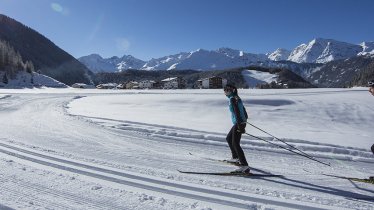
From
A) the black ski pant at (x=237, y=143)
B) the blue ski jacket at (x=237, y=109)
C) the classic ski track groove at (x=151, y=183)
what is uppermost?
the blue ski jacket at (x=237, y=109)

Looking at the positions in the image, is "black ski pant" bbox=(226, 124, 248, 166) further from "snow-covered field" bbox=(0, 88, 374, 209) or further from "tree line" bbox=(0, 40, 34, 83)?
"tree line" bbox=(0, 40, 34, 83)


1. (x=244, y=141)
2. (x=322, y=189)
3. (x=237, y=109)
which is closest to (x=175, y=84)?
(x=244, y=141)

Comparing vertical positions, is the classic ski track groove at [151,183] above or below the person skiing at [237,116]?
below

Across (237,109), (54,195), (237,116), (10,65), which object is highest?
(10,65)

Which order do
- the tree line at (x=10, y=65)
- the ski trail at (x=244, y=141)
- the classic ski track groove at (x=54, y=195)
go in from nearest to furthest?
the classic ski track groove at (x=54, y=195) → the ski trail at (x=244, y=141) → the tree line at (x=10, y=65)

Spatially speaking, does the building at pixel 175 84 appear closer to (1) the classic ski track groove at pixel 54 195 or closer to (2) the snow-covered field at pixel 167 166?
(2) the snow-covered field at pixel 167 166

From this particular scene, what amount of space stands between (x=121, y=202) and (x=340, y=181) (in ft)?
14.3

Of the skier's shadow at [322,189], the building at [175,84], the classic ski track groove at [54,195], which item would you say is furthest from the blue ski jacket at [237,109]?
the building at [175,84]

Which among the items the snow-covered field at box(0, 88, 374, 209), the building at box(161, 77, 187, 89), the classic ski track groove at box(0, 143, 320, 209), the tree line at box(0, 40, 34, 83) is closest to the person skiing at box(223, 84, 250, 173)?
the snow-covered field at box(0, 88, 374, 209)

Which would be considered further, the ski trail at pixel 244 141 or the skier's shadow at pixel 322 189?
the ski trail at pixel 244 141

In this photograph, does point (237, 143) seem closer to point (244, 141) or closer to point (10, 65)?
point (244, 141)

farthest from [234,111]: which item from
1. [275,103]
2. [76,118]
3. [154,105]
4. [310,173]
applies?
[154,105]

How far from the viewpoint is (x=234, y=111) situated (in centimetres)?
869

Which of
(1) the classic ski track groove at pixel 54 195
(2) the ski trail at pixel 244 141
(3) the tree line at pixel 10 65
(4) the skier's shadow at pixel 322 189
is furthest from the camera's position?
(3) the tree line at pixel 10 65
